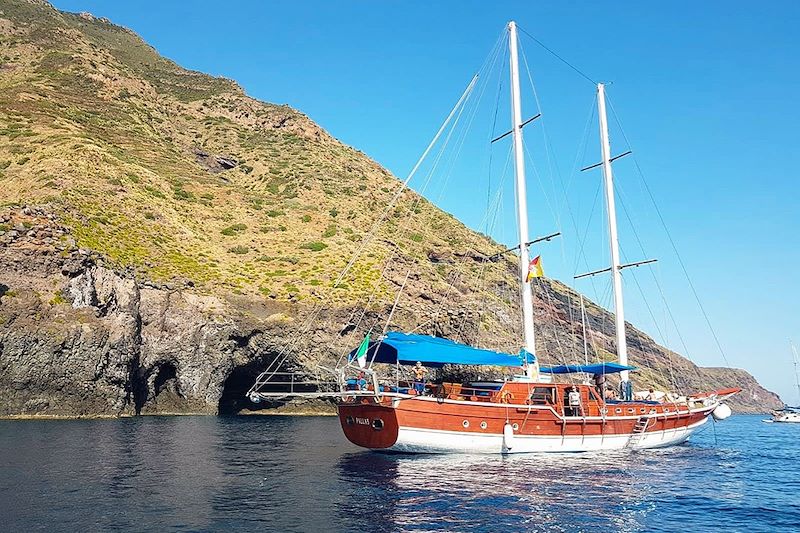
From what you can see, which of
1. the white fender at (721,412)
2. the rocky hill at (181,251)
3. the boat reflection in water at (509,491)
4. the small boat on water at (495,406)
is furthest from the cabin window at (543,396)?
the white fender at (721,412)

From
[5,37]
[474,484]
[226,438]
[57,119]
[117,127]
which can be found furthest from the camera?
[5,37]

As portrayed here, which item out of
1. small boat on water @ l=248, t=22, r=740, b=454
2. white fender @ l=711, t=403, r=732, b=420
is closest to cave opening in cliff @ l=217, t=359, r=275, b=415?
small boat on water @ l=248, t=22, r=740, b=454

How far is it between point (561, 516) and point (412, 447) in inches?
488

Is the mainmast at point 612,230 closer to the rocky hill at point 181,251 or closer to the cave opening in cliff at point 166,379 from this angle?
the rocky hill at point 181,251


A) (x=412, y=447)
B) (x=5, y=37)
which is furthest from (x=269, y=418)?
(x=5, y=37)

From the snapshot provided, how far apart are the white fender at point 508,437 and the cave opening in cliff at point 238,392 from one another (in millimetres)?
36064

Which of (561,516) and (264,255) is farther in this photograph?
(264,255)

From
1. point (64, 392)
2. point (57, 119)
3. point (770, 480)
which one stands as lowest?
point (770, 480)

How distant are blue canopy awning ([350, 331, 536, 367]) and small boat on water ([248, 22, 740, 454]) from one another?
0.18 ft

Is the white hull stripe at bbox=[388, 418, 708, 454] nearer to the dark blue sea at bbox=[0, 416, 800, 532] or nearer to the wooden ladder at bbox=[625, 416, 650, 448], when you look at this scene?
the wooden ladder at bbox=[625, 416, 650, 448]

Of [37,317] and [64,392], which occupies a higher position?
[37,317]

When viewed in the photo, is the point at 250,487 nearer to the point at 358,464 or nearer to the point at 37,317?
the point at 358,464

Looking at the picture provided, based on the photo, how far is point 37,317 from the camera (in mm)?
48531

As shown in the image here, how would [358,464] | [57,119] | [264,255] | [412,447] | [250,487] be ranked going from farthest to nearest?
1. [57,119]
2. [264,255]
3. [412,447]
4. [358,464]
5. [250,487]
